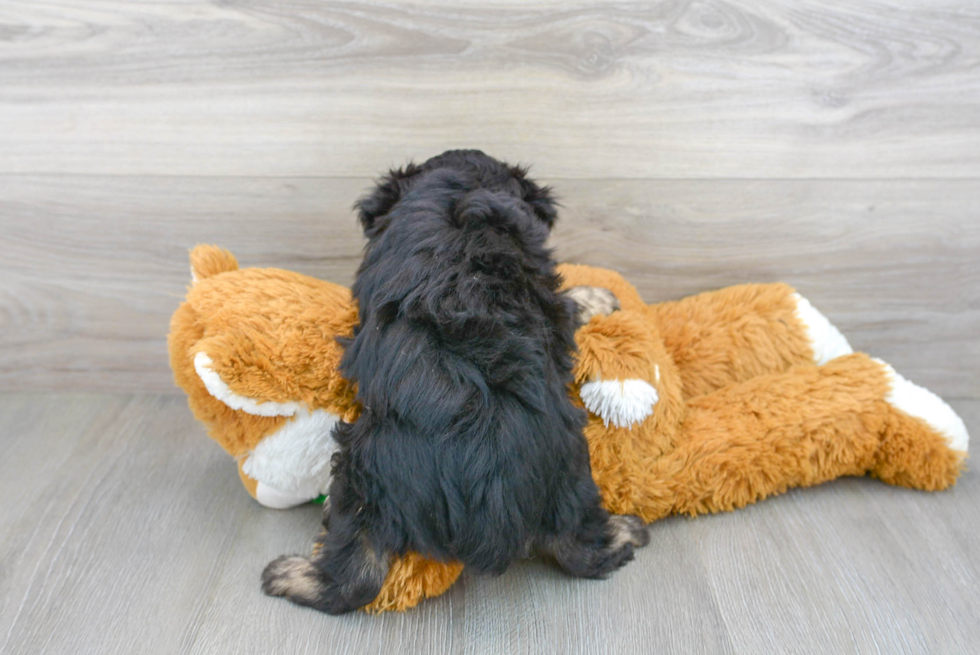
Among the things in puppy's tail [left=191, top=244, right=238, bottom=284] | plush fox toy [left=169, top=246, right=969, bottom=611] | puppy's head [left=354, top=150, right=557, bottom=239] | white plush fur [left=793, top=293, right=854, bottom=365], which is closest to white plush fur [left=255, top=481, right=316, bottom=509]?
plush fox toy [left=169, top=246, right=969, bottom=611]

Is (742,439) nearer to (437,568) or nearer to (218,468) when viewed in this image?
(437,568)

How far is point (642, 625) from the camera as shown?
1167 millimetres

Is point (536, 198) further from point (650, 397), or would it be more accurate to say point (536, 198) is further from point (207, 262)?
point (207, 262)

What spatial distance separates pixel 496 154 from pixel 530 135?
3.5 inches

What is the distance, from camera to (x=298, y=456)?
1324mm

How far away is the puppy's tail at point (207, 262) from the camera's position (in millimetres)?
1379

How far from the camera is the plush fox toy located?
1.24 meters

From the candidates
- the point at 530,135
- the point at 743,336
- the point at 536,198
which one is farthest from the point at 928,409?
the point at 530,135

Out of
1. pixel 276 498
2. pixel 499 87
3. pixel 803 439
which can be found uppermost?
pixel 499 87

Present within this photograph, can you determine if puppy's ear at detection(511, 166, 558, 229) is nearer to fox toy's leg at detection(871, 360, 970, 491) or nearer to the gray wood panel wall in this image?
the gray wood panel wall

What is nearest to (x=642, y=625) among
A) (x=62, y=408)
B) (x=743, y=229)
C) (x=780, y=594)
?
(x=780, y=594)

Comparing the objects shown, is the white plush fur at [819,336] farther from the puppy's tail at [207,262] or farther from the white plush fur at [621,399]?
the puppy's tail at [207,262]

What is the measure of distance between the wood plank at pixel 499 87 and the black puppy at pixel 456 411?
0.47 meters

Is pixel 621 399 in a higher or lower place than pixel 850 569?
higher
